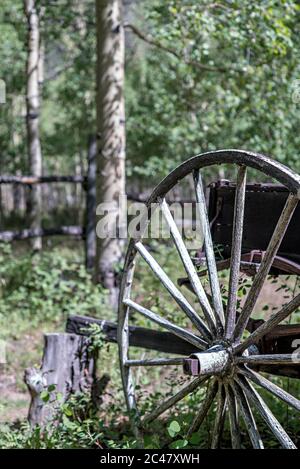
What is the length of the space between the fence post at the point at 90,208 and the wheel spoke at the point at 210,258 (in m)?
4.62

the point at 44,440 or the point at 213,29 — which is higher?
the point at 213,29

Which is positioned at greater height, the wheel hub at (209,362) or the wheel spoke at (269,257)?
the wheel spoke at (269,257)

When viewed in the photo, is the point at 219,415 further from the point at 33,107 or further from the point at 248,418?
the point at 33,107

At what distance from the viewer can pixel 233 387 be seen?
133 inches

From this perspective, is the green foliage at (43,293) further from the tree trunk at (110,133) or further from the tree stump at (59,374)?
the tree stump at (59,374)

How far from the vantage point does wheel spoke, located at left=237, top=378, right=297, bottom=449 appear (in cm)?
310

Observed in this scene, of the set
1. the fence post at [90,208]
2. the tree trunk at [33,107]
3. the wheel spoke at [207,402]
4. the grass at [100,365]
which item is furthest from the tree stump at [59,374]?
the tree trunk at [33,107]

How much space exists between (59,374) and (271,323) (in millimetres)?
2078

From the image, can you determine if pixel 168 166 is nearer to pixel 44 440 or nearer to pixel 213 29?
pixel 213 29

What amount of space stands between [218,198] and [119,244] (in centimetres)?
363

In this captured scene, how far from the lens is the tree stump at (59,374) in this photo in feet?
15.2

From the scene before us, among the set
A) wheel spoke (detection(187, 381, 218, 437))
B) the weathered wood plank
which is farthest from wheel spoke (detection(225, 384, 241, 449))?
the weathered wood plank

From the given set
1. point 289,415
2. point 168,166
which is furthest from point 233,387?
point 168,166

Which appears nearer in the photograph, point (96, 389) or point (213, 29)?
point (96, 389)
